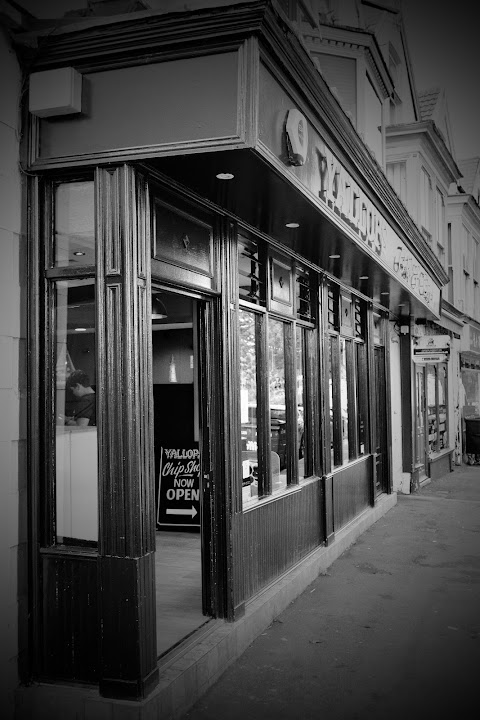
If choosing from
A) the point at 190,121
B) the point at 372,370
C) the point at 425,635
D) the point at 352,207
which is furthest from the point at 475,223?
the point at 190,121

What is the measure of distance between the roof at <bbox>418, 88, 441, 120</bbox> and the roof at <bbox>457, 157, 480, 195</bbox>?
5554 millimetres

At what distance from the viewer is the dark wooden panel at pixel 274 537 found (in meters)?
6.00

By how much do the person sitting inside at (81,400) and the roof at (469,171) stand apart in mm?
→ 22915

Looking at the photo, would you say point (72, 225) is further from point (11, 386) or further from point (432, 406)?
point (432, 406)

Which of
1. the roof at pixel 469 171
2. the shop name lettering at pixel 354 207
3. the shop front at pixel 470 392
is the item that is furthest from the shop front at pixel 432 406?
the roof at pixel 469 171

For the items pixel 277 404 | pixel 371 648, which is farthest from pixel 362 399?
pixel 371 648

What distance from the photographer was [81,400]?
15.4 feet

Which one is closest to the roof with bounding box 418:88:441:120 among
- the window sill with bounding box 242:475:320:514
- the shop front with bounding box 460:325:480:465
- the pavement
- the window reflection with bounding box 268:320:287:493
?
the shop front with bounding box 460:325:480:465

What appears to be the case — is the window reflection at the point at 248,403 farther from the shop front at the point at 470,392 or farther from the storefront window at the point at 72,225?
the shop front at the point at 470,392

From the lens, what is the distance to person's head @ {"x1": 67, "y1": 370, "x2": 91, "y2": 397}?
15.3ft

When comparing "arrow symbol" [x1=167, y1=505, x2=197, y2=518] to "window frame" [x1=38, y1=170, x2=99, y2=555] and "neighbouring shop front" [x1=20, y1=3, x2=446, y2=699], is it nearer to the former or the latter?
"neighbouring shop front" [x1=20, y1=3, x2=446, y2=699]

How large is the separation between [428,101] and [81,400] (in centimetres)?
1788

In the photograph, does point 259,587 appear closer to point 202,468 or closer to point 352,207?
point 202,468

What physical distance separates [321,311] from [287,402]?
1564 mm
